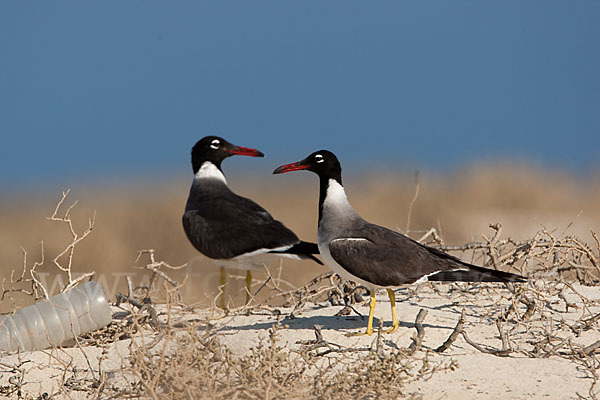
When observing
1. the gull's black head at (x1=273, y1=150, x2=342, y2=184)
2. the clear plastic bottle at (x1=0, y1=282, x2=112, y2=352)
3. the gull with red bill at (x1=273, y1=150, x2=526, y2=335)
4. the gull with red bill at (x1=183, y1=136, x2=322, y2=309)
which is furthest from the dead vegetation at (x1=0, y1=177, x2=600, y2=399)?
the gull's black head at (x1=273, y1=150, x2=342, y2=184)

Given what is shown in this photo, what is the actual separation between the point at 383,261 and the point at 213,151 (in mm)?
3661

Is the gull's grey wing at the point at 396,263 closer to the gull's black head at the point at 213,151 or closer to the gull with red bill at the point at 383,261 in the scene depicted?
the gull with red bill at the point at 383,261

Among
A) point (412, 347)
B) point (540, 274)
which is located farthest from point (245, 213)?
point (412, 347)

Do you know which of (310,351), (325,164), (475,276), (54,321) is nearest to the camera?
(310,351)

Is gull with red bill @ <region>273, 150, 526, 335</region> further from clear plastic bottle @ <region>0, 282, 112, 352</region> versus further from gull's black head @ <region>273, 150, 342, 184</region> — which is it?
clear plastic bottle @ <region>0, 282, 112, 352</region>

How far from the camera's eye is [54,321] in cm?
573

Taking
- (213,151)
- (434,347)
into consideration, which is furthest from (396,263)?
(213,151)

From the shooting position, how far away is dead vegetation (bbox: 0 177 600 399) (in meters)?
3.88

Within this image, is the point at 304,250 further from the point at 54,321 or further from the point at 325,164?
the point at 54,321

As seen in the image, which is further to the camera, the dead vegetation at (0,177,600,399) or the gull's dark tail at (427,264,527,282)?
the gull's dark tail at (427,264,527,282)

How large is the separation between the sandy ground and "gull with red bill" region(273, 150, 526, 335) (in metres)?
0.25

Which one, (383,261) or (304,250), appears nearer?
(383,261)

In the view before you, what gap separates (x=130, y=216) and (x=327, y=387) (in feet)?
39.7

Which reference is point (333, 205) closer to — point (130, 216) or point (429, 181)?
point (130, 216)
